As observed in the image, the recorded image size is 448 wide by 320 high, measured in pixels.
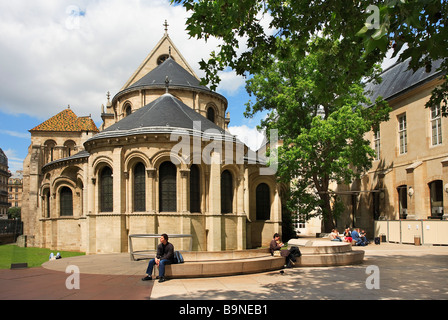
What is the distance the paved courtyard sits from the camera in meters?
9.08

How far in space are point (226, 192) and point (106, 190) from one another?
7.62 m

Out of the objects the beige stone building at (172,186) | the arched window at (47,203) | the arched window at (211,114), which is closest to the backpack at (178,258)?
the beige stone building at (172,186)

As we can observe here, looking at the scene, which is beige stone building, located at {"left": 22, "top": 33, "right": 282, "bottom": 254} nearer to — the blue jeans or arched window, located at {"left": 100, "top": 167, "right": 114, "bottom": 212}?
arched window, located at {"left": 100, "top": 167, "right": 114, "bottom": 212}

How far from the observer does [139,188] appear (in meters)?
24.2

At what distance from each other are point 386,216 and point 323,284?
25327mm

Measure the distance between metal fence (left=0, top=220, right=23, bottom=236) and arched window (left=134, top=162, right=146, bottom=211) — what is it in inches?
1177

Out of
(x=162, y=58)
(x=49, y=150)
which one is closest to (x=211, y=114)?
(x=162, y=58)

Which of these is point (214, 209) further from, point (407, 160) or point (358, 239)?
point (407, 160)

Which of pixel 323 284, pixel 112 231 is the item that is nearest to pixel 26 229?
pixel 112 231

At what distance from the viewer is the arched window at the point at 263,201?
31.6m

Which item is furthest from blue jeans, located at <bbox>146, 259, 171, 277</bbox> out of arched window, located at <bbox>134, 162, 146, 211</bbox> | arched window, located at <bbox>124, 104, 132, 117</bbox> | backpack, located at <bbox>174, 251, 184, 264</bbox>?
arched window, located at <bbox>124, 104, 132, 117</bbox>

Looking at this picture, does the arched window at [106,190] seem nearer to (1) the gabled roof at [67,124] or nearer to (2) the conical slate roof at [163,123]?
(2) the conical slate roof at [163,123]

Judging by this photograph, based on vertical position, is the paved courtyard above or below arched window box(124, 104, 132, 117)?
below
